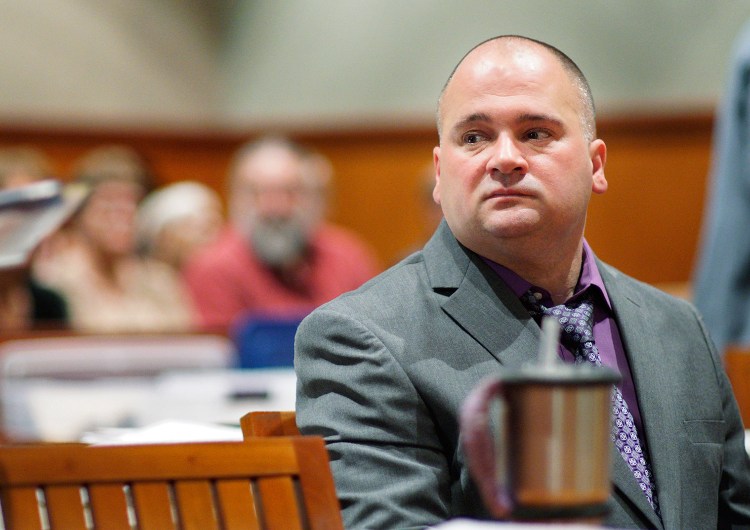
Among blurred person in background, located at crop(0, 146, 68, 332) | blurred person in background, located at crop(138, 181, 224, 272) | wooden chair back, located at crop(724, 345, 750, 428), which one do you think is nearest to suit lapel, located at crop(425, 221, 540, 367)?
wooden chair back, located at crop(724, 345, 750, 428)

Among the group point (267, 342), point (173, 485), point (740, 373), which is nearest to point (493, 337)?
point (173, 485)

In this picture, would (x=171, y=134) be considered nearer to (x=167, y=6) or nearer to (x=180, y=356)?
(x=167, y=6)

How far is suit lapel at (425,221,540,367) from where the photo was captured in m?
1.99

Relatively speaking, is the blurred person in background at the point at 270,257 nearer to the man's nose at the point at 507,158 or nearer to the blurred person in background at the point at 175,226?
the blurred person in background at the point at 175,226

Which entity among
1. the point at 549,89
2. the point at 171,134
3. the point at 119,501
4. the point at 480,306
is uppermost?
the point at 171,134

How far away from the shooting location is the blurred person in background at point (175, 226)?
640 cm

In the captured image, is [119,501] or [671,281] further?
[671,281]

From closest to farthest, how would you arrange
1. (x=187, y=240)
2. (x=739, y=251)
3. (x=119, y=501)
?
1. (x=119, y=501)
2. (x=739, y=251)
3. (x=187, y=240)

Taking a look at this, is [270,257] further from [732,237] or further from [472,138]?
[472,138]

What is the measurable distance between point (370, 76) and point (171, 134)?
1.69 m

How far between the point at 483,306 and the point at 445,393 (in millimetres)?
207

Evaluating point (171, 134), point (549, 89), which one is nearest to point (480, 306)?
point (549, 89)

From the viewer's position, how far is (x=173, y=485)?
5.33 ft

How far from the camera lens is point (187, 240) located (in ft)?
21.5
